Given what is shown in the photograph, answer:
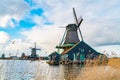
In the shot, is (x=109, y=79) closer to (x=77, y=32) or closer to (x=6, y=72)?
(x=6, y=72)

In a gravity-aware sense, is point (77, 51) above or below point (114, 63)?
above

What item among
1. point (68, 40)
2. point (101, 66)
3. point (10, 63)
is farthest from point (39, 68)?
point (68, 40)

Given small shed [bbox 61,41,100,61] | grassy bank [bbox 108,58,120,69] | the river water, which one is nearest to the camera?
the river water

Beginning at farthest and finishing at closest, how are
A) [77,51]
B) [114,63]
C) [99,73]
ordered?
[77,51], [114,63], [99,73]

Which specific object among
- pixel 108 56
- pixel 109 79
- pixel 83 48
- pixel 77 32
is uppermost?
pixel 77 32

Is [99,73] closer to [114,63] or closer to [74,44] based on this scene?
[114,63]

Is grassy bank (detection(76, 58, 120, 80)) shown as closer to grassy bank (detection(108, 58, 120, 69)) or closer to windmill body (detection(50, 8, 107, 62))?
grassy bank (detection(108, 58, 120, 69))

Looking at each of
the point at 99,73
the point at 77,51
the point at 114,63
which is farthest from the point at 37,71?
the point at 77,51

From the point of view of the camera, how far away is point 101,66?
11.5 m

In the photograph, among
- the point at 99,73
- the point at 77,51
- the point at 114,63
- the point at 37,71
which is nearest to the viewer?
the point at 37,71

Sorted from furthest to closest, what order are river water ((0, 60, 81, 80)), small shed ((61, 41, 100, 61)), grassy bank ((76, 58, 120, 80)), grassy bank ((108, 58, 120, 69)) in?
1. small shed ((61, 41, 100, 61))
2. grassy bank ((108, 58, 120, 69))
3. grassy bank ((76, 58, 120, 80))
4. river water ((0, 60, 81, 80))

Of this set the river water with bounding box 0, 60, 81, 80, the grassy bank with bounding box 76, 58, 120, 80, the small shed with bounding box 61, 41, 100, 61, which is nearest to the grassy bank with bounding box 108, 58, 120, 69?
the grassy bank with bounding box 76, 58, 120, 80

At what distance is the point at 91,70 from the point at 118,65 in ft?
7.35

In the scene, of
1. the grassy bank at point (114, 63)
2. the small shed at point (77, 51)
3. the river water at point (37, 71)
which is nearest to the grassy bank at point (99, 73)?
the river water at point (37, 71)
